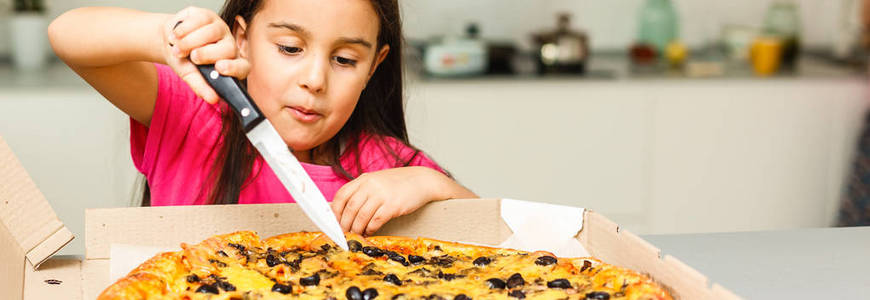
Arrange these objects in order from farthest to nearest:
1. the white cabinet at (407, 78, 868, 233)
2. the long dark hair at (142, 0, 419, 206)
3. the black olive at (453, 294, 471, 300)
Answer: the white cabinet at (407, 78, 868, 233)
the long dark hair at (142, 0, 419, 206)
the black olive at (453, 294, 471, 300)

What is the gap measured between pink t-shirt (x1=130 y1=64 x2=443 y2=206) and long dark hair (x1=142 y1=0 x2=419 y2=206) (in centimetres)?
2

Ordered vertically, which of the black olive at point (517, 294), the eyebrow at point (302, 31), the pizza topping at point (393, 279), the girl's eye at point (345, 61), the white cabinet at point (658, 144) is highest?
the eyebrow at point (302, 31)

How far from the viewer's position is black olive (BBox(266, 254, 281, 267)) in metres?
0.96

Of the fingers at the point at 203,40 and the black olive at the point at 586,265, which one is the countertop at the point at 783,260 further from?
the fingers at the point at 203,40

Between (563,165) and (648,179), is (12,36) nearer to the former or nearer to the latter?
(563,165)

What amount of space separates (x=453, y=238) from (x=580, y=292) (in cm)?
22

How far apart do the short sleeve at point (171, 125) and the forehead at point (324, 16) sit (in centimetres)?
17

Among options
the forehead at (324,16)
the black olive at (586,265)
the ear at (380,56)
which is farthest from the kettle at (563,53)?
the black olive at (586,265)

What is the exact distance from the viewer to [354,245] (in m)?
1.03

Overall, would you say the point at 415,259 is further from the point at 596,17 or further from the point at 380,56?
the point at 596,17

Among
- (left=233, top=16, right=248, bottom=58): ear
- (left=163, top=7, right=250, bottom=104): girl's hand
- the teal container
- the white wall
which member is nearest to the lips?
(left=233, top=16, right=248, bottom=58): ear

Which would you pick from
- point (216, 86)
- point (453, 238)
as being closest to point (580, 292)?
point (453, 238)

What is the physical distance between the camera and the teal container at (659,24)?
295 centimetres

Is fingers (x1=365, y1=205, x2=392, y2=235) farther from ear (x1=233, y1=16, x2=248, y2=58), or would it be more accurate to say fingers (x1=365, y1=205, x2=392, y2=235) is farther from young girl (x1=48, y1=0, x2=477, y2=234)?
ear (x1=233, y1=16, x2=248, y2=58)
